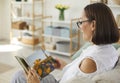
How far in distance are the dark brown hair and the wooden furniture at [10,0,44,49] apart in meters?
2.92

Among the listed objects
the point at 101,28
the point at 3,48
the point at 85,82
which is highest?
the point at 101,28

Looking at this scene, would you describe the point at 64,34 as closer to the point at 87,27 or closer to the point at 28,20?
the point at 28,20

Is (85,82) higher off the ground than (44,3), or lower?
lower

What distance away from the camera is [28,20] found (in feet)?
14.7

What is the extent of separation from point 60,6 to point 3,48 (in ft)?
5.04

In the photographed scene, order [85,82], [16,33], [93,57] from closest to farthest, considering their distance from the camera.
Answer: [85,82] → [93,57] → [16,33]

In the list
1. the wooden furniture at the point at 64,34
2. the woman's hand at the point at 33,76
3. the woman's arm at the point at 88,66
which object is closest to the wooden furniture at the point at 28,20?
the wooden furniture at the point at 64,34

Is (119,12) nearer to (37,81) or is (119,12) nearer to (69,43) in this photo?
(69,43)

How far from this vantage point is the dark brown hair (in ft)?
3.78

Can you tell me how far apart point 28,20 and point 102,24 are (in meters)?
3.49

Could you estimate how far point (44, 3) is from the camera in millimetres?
4160

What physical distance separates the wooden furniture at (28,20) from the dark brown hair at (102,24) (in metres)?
2.92

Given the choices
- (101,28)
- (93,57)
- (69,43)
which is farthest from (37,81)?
(69,43)

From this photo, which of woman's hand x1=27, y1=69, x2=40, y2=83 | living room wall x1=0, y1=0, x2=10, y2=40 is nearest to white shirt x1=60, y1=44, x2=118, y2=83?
woman's hand x1=27, y1=69, x2=40, y2=83
